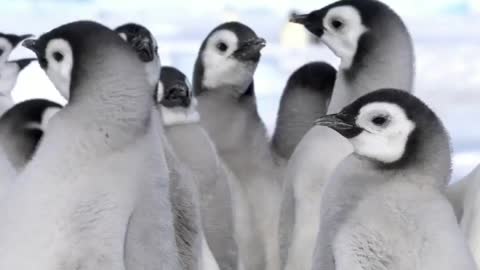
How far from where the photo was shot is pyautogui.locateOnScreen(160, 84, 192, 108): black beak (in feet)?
10.5

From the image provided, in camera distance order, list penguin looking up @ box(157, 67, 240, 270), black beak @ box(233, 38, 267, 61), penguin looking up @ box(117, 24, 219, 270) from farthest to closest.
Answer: black beak @ box(233, 38, 267, 61), penguin looking up @ box(157, 67, 240, 270), penguin looking up @ box(117, 24, 219, 270)

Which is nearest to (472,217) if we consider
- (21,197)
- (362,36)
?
(362,36)

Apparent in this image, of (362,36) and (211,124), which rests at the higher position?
(362,36)

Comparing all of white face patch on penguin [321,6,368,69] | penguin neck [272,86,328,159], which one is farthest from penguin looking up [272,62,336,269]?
white face patch on penguin [321,6,368,69]

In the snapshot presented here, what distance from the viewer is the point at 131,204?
2.26 meters

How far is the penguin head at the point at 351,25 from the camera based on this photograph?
3117 millimetres

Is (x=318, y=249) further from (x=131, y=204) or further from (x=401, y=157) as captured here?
(x=131, y=204)

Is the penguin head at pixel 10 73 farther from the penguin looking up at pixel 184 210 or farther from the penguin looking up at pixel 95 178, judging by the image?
the penguin looking up at pixel 95 178

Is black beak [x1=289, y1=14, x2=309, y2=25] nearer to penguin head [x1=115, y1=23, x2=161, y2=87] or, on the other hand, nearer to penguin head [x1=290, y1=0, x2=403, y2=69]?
penguin head [x1=290, y1=0, x2=403, y2=69]

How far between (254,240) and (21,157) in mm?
742

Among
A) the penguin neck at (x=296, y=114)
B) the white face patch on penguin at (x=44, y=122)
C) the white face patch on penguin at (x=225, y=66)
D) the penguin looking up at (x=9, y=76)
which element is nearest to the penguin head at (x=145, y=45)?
the white face patch on penguin at (x=44, y=122)

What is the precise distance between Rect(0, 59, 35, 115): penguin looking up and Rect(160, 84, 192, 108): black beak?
93 cm

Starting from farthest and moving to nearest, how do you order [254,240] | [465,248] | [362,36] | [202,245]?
[254,240] < [362,36] < [202,245] < [465,248]

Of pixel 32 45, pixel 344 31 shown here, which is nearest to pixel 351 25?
pixel 344 31
